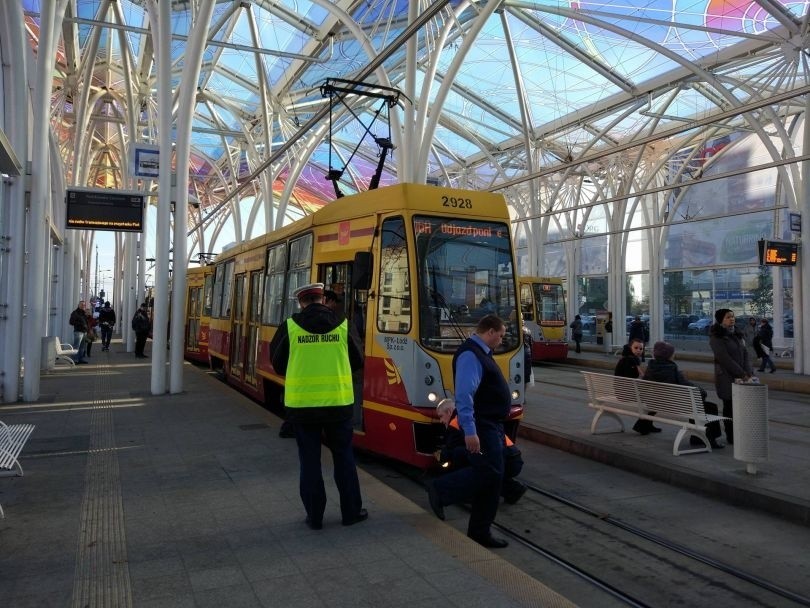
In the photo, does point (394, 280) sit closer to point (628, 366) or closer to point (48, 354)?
point (628, 366)

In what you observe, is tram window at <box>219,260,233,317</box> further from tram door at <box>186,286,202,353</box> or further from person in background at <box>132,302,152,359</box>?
person in background at <box>132,302,152,359</box>

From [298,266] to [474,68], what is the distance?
24129 millimetres

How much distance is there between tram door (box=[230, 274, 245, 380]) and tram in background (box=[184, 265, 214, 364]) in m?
3.73

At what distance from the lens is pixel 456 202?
307 inches

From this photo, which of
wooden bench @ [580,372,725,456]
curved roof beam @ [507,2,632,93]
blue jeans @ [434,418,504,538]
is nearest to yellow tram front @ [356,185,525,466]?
blue jeans @ [434,418,504,538]

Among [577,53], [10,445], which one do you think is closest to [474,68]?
[577,53]

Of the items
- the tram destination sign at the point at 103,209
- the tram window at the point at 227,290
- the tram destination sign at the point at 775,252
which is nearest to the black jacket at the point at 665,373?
the tram window at the point at 227,290

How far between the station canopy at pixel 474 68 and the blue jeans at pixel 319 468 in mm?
13233

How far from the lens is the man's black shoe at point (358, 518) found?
5.05m

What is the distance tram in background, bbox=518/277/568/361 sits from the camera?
23.9m

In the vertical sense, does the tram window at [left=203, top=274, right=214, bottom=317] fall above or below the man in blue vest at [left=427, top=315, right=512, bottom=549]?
above

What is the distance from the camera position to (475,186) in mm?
46719

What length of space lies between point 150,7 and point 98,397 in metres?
8.20

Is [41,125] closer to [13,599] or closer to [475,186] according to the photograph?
[13,599]
